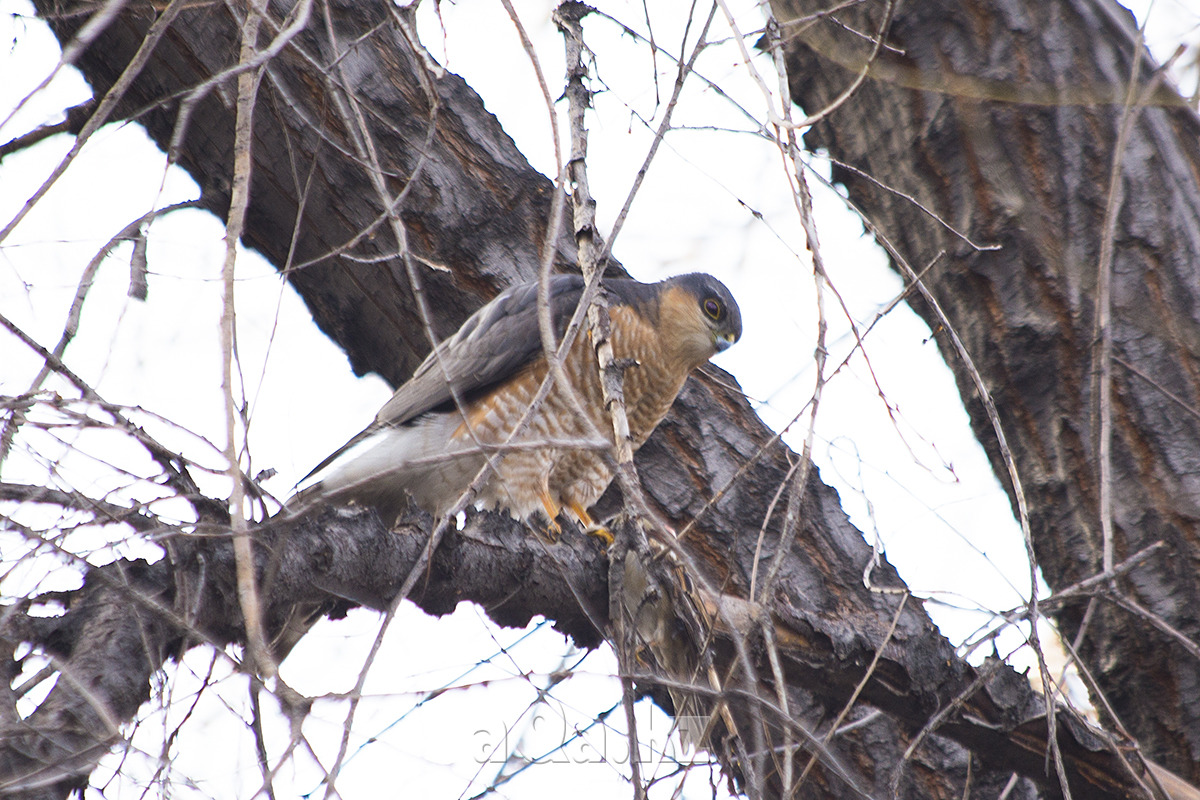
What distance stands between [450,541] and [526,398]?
1.51 meters

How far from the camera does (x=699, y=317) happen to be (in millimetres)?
4238

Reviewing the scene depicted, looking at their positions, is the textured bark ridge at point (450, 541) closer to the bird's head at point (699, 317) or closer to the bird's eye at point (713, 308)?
the bird's head at point (699, 317)

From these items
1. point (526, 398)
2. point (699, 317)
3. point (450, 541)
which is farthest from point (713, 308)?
point (450, 541)

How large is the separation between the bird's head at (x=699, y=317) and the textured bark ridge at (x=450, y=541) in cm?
17

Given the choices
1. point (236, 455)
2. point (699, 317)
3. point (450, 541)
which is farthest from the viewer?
point (699, 317)

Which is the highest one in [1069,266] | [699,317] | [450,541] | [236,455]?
[699,317]

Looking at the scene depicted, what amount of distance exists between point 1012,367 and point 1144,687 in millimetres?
992

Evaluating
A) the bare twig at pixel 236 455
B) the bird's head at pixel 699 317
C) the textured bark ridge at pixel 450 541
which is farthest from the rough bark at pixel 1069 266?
the bare twig at pixel 236 455

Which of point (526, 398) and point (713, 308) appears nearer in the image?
point (526, 398)

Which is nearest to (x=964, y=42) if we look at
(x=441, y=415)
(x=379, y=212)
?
(x=379, y=212)

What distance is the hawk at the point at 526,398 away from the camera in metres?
3.73

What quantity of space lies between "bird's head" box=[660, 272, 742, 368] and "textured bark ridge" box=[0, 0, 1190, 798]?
0.55 feet

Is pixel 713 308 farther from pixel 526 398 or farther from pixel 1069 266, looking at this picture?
pixel 1069 266

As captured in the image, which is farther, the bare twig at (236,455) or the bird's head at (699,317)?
A: the bird's head at (699,317)
